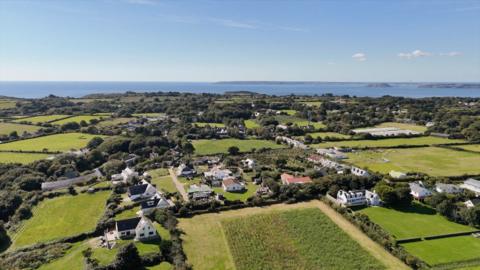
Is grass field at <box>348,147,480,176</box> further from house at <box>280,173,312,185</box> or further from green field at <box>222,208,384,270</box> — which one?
green field at <box>222,208,384,270</box>

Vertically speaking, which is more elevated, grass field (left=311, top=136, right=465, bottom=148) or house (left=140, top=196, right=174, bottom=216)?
grass field (left=311, top=136, right=465, bottom=148)

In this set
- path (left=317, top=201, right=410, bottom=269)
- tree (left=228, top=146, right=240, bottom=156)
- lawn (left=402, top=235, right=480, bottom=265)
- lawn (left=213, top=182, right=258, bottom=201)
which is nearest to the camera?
path (left=317, top=201, right=410, bottom=269)

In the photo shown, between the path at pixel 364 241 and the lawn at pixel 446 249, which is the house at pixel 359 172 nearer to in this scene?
the path at pixel 364 241

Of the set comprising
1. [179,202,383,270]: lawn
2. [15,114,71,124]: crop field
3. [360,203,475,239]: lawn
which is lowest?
[179,202,383,270]: lawn

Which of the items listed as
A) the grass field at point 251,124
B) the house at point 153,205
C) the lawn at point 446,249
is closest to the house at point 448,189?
the lawn at point 446,249

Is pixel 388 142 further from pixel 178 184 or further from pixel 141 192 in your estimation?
pixel 141 192

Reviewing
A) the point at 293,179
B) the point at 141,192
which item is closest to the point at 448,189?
the point at 293,179

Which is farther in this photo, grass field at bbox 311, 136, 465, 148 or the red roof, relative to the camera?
grass field at bbox 311, 136, 465, 148

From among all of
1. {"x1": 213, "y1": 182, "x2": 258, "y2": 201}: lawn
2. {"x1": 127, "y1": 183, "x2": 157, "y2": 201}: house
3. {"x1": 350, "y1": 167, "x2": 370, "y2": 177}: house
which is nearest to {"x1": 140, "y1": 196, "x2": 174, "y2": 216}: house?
{"x1": 127, "y1": 183, "x2": 157, "y2": 201}: house
